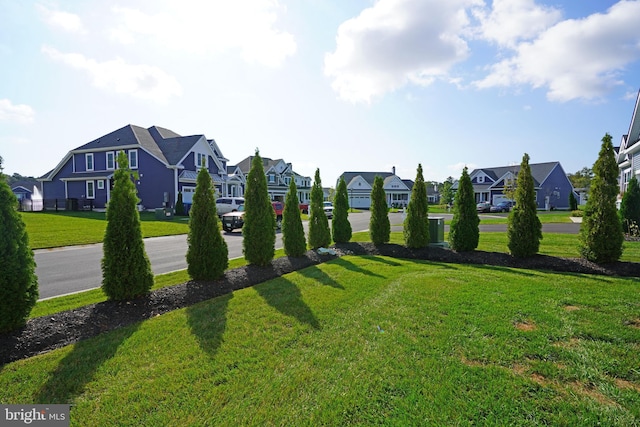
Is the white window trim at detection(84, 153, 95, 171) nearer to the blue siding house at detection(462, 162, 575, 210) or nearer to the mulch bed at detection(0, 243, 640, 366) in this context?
the mulch bed at detection(0, 243, 640, 366)

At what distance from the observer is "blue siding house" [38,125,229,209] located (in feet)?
105

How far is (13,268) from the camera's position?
4309mm

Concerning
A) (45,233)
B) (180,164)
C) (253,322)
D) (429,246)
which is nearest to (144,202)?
(180,164)

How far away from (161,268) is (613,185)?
40.2 ft

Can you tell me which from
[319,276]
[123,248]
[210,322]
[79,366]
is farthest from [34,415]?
[319,276]

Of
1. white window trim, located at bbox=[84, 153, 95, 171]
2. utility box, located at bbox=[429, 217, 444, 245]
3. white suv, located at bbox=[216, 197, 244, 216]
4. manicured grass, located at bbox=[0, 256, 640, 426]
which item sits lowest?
manicured grass, located at bbox=[0, 256, 640, 426]

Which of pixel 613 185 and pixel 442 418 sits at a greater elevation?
pixel 613 185

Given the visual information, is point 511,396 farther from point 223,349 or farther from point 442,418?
point 223,349

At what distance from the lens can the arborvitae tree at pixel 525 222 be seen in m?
9.38

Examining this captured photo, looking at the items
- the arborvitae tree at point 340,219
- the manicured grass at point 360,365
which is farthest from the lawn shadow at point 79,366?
the arborvitae tree at point 340,219

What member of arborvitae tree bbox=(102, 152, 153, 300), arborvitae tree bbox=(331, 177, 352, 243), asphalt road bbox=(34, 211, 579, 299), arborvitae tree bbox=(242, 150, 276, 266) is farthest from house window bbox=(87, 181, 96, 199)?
arborvitae tree bbox=(102, 152, 153, 300)

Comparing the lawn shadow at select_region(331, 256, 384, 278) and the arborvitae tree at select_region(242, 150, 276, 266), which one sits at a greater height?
the arborvitae tree at select_region(242, 150, 276, 266)

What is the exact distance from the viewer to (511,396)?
303 centimetres

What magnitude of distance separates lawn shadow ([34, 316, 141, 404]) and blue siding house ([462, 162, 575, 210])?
48703 mm
